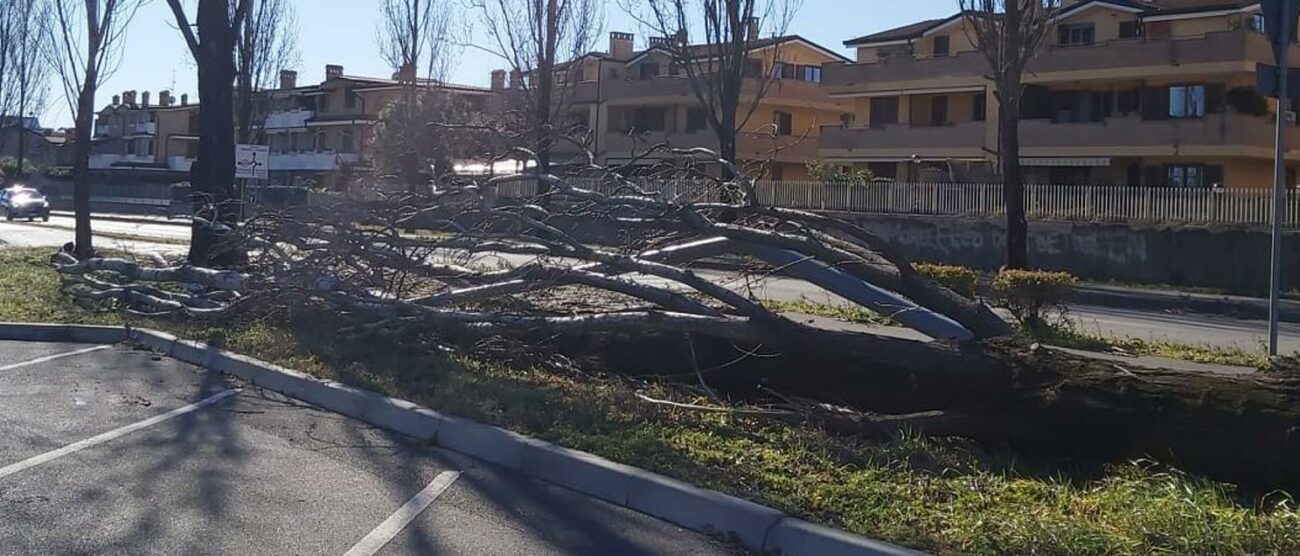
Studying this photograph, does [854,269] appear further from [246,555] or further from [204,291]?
[204,291]

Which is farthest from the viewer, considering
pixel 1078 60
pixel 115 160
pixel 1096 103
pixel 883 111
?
pixel 115 160

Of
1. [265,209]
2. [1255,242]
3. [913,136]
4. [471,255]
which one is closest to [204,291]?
[265,209]

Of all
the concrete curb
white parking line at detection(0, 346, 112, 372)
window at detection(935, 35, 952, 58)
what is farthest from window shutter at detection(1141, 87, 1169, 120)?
the concrete curb

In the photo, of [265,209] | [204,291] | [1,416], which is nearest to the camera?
[1,416]

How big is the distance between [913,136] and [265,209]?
108 feet

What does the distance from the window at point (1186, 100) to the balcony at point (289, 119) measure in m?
49.3

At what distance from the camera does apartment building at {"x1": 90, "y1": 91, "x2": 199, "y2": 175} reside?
86688 mm

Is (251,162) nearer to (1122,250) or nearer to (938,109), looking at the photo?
(1122,250)

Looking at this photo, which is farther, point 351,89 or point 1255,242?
point 351,89

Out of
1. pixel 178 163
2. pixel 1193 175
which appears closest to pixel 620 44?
pixel 1193 175

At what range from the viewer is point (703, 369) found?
9766 millimetres

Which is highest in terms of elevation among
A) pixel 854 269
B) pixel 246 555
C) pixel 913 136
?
pixel 913 136

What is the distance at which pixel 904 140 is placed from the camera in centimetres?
4422

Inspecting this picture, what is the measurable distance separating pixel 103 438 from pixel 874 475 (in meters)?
4.79
